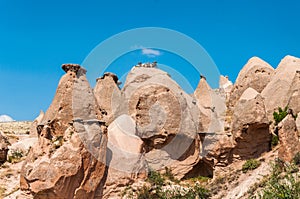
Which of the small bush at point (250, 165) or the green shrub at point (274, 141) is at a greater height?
the green shrub at point (274, 141)

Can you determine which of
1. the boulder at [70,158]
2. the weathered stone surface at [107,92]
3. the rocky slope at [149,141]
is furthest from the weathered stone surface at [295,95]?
the weathered stone surface at [107,92]

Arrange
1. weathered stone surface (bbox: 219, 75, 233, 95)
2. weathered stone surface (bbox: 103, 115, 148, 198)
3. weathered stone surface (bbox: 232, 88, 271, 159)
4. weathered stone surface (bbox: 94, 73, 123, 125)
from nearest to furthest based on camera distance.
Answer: weathered stone surface (bbox: 103, 115, 148, 198) < weathered stone surface (bbox: 232, 88, 271, 159) < weathered stone surface (bbox: 94, 73, 123, 125) < weathered stone surface (bbox: 219, 75, 233, 95)

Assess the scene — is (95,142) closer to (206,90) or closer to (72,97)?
(72,97)

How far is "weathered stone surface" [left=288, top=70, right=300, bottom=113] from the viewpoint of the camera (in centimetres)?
1606

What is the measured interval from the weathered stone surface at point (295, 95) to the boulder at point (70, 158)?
752cm

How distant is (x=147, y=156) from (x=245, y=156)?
378cm

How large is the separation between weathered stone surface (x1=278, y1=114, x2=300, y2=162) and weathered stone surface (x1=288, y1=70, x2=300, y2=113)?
2397mm

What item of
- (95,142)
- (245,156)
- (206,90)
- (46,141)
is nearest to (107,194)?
(95,142)

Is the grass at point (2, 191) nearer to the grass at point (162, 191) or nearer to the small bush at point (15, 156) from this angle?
the small bush at point (15, 156)

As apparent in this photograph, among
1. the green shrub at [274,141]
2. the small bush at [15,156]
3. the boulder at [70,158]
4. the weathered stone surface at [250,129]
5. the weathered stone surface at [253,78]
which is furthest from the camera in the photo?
the weathered stone surface at [253,78]

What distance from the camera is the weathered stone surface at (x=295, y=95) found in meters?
16.1

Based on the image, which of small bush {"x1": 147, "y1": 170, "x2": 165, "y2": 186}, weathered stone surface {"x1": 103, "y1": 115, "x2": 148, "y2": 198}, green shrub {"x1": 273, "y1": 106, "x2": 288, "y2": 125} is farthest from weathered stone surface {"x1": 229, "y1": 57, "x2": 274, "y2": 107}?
small bush {"x1": 147, "y1": 170, "x2": 165, "y2": 186}

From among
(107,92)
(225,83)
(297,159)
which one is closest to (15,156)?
(107,92)

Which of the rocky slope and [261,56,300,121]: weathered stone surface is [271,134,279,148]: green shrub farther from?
[261,56,300,121]: weathered stone surface
